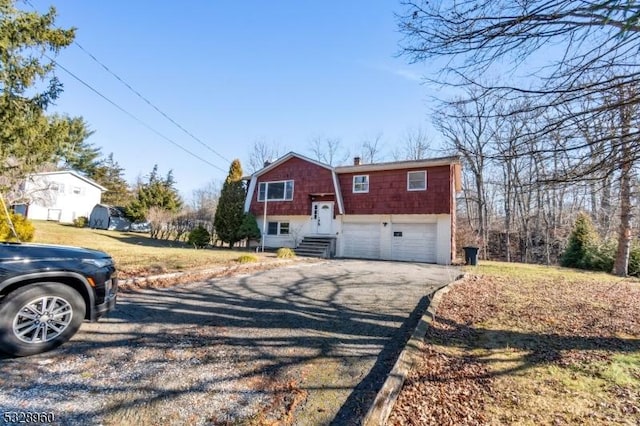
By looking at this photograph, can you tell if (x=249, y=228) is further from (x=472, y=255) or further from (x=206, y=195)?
(x=206, y=195)

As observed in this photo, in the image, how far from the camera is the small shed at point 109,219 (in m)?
25.6

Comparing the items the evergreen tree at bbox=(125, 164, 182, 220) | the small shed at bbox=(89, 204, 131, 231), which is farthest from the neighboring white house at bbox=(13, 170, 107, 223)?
the evergreen tree at bbox=(125, 164, 182, 220)

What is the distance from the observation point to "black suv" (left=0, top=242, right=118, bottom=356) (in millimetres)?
2908

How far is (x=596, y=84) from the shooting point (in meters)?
2.95

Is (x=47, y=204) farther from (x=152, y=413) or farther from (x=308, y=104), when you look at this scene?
(x=152, y=413)

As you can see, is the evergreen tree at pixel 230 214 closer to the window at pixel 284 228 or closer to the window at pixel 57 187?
the window at pixel 284 228

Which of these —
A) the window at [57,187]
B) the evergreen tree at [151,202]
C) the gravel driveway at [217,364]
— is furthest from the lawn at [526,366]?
the window at [57,187]

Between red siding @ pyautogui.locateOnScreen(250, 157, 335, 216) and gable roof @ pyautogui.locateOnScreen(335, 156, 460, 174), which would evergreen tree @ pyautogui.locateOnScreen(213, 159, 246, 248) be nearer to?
red siding @ pyautogui.locateOnScreen(250, 157, 335, 216)

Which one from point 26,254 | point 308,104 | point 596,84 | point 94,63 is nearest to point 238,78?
point 308,104

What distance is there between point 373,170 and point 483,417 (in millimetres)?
14087

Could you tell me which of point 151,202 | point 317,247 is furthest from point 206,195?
point 317,247

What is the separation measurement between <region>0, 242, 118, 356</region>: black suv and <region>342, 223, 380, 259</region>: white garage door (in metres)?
13.4

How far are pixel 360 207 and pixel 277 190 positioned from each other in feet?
17.2

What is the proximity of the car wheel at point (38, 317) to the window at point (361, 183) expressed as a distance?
13804 millimetres
